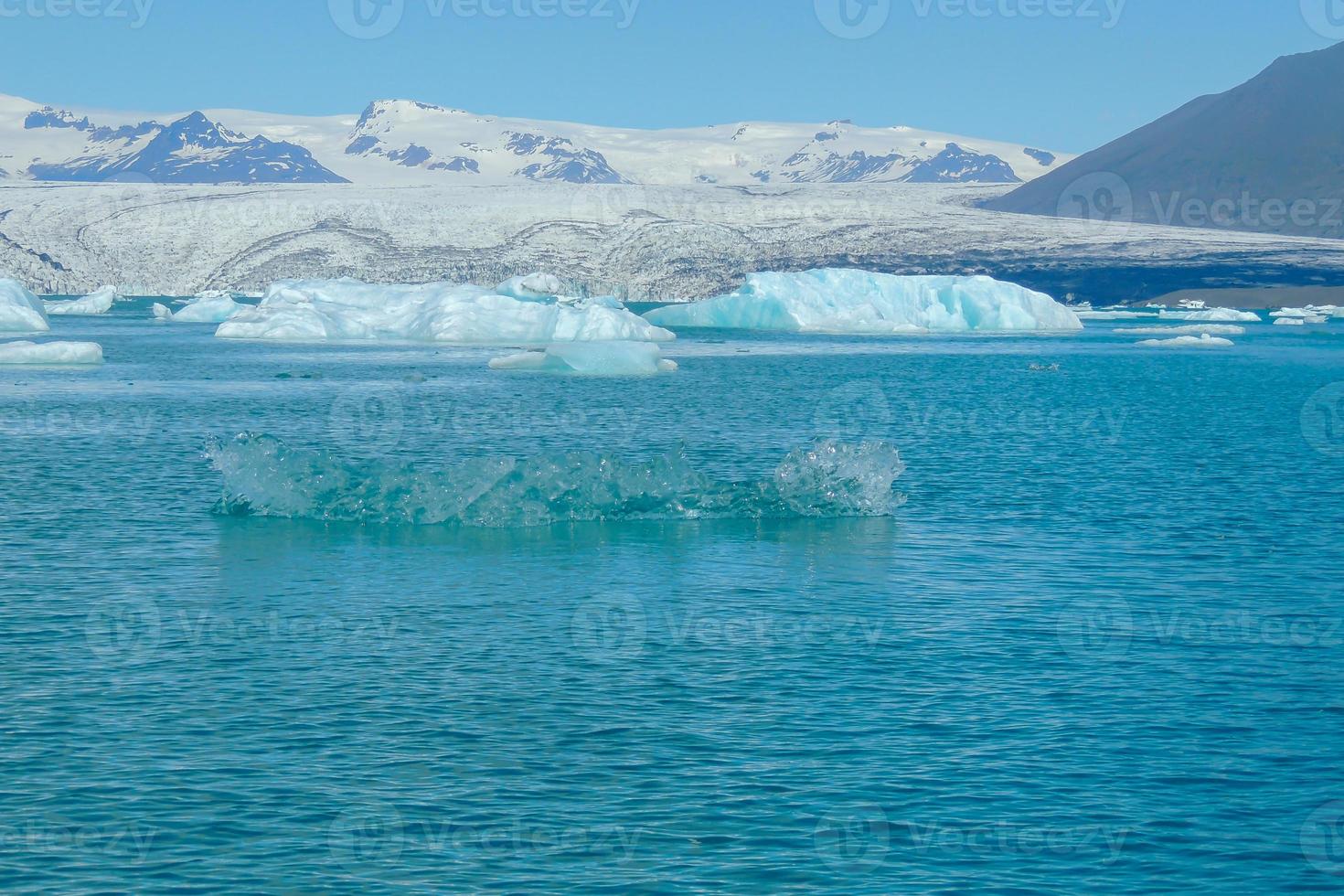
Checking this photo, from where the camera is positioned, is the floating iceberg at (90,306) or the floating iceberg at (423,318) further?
the floating iceberg at (90,306)

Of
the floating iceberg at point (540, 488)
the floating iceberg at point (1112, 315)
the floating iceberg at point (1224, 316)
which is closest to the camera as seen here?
the floating iceberg at point (540, 488)

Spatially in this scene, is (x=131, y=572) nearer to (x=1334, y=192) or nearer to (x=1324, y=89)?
(x=1334, y=192)

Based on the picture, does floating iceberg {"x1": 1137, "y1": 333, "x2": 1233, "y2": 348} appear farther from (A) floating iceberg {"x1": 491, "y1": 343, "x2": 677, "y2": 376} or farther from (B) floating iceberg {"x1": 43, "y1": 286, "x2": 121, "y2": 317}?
(B) floating iceberg {"x1": 43, "y1": 286, "x2": 121, "y2": 317}

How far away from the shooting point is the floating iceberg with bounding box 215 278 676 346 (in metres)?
52.2

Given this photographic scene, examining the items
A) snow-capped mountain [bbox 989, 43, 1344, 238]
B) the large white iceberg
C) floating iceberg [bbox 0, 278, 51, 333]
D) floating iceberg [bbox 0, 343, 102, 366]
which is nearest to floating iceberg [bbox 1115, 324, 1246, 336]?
the large white iceberg

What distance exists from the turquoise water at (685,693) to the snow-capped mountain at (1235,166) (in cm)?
12715

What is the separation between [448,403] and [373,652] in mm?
22199

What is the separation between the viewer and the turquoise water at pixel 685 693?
7.34 metres

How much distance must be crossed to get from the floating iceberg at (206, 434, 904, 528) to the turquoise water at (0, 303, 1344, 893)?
24 cm

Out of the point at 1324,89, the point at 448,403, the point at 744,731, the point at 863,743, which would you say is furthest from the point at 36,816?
the point at 1324,89

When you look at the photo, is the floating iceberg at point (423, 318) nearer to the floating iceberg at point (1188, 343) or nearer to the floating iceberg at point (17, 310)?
the floating iceberg at point (17, 310)

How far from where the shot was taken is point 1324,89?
169m

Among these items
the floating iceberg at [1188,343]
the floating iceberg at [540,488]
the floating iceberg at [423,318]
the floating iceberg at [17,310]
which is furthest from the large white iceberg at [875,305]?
the floating iceberg at [540,488]

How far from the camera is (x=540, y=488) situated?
16.2 meters
